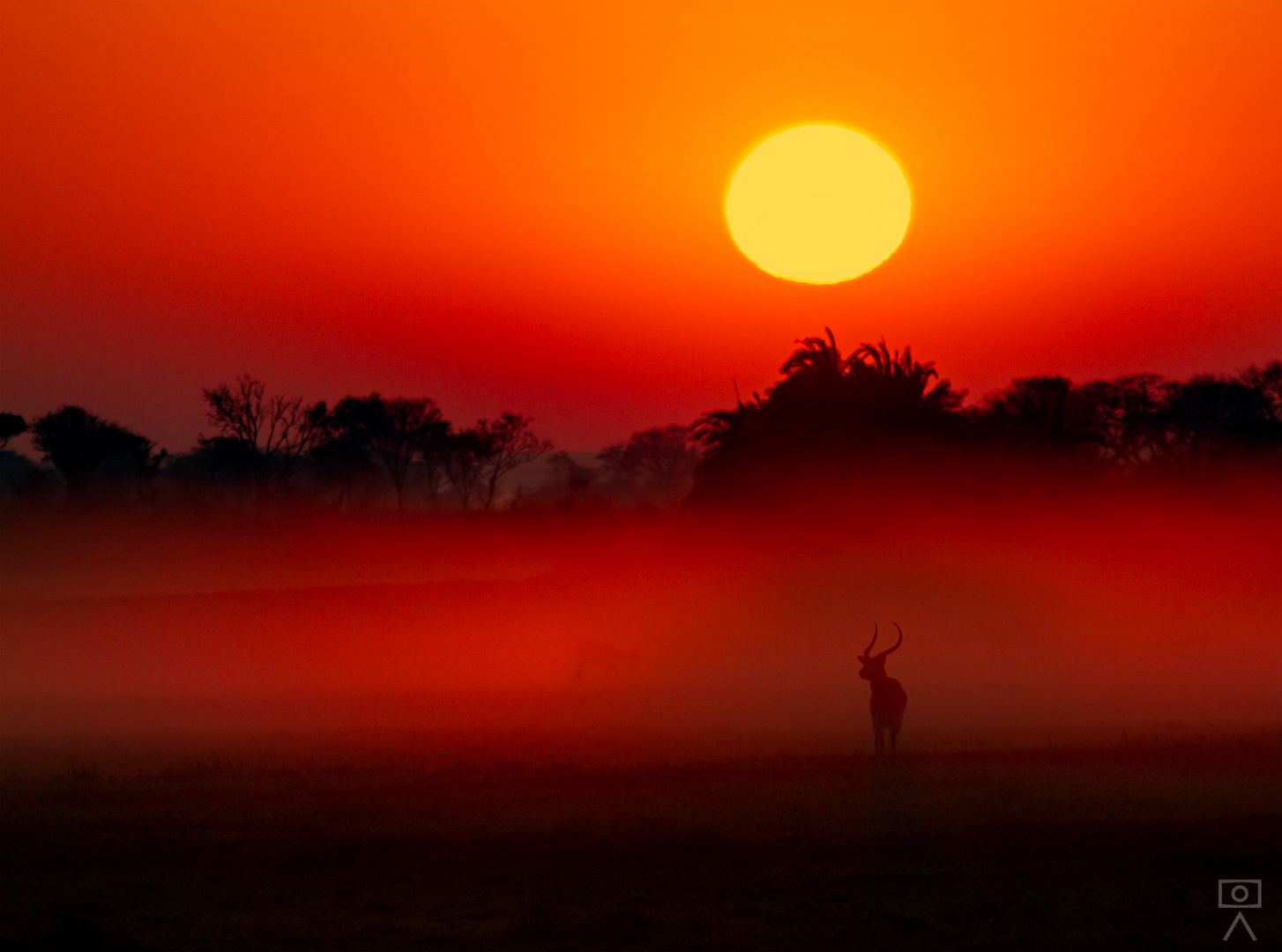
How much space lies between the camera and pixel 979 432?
3650cm

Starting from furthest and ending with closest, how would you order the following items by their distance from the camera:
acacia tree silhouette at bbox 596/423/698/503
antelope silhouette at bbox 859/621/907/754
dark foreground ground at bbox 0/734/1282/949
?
acacia tree silhouette at bbox 596/423/698/503 < antelope silhouette at bbox 859/621/907/754 < dark foreground ground at bbox 0/734/1282/949

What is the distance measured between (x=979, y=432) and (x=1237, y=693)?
36.3 feet

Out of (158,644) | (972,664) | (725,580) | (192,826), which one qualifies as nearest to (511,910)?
(192,826)

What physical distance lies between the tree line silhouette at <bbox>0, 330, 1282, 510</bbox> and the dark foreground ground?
Answer: 748 inches

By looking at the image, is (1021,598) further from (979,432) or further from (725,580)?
(725,580)

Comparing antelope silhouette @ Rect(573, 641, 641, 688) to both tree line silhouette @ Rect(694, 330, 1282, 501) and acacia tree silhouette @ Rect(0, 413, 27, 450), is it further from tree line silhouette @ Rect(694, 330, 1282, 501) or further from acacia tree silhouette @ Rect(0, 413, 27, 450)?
acacia tree silhouette @ Rect(0, 413, 27, 450)

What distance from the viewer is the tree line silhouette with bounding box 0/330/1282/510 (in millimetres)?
34812

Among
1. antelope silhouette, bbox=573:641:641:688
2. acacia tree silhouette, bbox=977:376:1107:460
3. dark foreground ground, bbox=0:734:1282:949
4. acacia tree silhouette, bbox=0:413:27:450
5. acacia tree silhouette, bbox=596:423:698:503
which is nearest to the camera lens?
dark foreground ground, bbox=0:734:1282:949

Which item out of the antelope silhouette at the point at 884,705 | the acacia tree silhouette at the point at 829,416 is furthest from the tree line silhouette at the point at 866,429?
the antelope silhouette at the point at 884,705

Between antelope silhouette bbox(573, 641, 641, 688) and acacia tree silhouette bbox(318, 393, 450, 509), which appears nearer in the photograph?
antelope silhouette bbox(573, 641, 641, 688)

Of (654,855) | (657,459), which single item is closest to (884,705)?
(654,855)

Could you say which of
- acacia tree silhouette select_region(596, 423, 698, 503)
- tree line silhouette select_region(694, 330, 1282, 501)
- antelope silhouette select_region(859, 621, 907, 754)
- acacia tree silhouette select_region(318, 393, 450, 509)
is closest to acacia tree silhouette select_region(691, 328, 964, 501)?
tree line silhouette select_region(694, 330, 1282, 501)

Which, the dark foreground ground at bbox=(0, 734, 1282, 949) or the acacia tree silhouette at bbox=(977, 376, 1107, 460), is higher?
the acacia tree silhouette at bbox=(977, 376, 1107, 460)

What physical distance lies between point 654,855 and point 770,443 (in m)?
23.9
